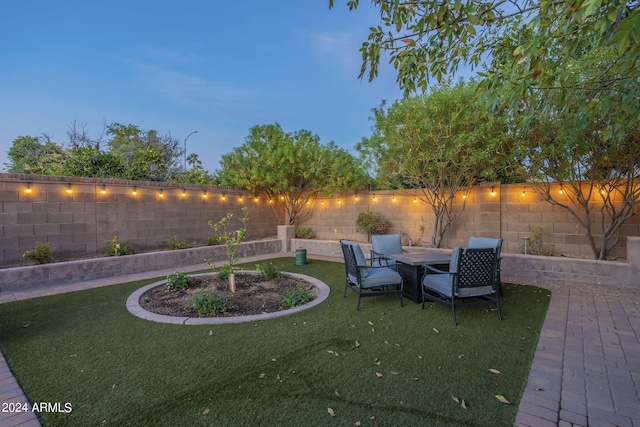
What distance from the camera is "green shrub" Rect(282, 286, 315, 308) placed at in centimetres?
430

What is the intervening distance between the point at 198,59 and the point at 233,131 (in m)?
10.8

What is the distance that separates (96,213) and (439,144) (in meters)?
8.13

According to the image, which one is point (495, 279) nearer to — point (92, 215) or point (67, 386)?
point (67, 386)

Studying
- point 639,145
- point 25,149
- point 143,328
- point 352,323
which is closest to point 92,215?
point 143,328

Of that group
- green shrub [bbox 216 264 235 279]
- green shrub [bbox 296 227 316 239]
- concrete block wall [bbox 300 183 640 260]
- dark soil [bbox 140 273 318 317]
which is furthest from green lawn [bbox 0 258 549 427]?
green shrub [bbox 296 227 316 239]

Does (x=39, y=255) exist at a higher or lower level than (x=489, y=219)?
lower

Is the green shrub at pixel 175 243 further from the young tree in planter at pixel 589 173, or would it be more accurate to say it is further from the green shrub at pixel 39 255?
the young tree in planter at pixel 589 173

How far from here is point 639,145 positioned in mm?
5199

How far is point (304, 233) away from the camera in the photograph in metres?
10.6

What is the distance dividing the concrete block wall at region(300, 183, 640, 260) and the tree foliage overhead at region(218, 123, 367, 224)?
2.98 feet

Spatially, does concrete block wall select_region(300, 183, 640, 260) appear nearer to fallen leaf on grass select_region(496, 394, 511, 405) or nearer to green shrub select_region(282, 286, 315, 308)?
green shrub select_region(282, 286, 315, 308)

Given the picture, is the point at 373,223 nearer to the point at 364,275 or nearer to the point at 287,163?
the point at 287,163

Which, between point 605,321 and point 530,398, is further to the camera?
point 605,321

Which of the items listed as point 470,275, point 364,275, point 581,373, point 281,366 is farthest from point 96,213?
point 581,373
